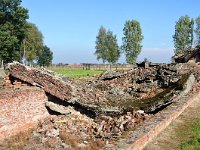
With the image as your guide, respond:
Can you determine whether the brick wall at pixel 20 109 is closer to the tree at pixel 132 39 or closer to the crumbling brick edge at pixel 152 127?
the crumbling brick edge at pixel 152 127

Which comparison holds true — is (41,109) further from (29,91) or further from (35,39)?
(35,39)

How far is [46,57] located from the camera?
244ft

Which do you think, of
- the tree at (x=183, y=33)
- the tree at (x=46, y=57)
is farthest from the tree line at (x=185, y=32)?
the tree at (x=46, y=57)

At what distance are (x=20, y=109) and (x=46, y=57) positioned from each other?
203 feet

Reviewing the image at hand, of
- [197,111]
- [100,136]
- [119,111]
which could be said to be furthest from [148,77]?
[100,136]

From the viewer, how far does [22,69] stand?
14.8 m

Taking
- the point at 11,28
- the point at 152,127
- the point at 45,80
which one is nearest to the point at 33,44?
the point at 11,28

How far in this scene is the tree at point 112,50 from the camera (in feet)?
204

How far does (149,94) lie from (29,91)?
5.82 meters

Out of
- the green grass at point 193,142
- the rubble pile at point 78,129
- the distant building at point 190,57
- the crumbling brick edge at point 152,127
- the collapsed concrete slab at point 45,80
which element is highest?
the distant building at point 190,57

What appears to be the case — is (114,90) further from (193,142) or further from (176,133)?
(193,142)

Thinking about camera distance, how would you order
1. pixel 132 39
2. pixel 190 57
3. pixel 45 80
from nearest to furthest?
1. pixel 45 80
2. pixel 190 57
3. pixel 132 39

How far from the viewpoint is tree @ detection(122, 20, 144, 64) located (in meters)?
57.4

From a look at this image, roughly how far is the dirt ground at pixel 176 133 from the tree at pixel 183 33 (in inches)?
Result: 1831
